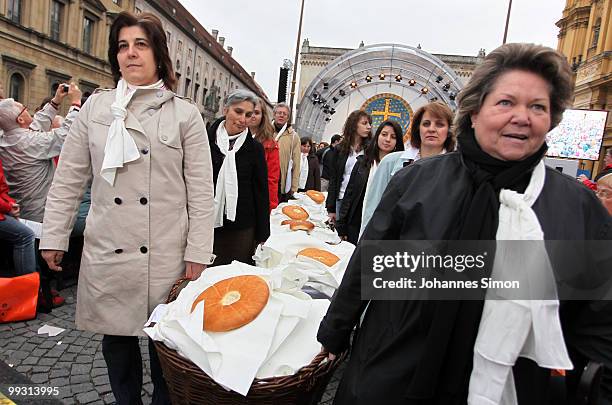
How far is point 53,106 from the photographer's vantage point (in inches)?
171

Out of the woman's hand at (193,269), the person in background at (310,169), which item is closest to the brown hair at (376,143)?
the woman's hand at (193,269)

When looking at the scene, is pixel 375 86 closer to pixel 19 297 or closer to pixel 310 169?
pixel 310 169

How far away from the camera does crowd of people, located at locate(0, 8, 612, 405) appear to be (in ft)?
4.07

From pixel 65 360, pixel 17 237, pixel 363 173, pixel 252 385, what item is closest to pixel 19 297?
pixel 17 237

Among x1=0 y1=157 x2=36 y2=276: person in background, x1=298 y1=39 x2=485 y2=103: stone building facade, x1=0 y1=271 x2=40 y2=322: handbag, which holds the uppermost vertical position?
x1=298 y1=39 x2=485 y2=103: stone building facade

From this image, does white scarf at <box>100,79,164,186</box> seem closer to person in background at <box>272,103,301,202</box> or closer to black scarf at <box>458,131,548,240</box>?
black scarf at <box>458,131,548,240</box>

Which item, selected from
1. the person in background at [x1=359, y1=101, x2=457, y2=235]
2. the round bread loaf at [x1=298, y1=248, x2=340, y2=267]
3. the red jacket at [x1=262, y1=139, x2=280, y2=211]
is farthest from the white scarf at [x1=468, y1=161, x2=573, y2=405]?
the red jacket at [x1=262, y1=139, x2=280, y2=211]

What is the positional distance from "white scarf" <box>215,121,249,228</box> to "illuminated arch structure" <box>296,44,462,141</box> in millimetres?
15796

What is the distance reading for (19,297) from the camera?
3.59 metres

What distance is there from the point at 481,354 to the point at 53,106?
478 centimetres

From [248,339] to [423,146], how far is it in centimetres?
227

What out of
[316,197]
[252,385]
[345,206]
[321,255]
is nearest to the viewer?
[252,385]

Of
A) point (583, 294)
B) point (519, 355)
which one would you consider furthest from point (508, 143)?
point (519, 355)

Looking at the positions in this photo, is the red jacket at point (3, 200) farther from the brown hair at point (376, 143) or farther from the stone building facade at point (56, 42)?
the stone building facade at point (56, 42)
